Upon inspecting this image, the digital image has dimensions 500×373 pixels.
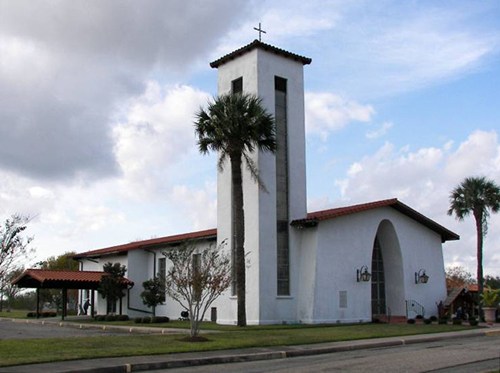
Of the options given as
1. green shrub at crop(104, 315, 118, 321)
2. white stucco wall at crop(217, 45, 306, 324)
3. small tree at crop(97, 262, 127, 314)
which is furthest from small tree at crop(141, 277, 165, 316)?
white stucco wall at crop(217, 45, 306, 324)

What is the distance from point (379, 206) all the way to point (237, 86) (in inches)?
413

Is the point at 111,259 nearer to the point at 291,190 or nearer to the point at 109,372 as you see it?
the point at 291,190

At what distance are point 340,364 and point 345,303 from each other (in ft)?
58.4

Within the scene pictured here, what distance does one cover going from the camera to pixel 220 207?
111 feet

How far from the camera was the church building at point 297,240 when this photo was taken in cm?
3162

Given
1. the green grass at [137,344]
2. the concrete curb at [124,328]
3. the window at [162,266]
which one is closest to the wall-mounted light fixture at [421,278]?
the green grass at [137,344]

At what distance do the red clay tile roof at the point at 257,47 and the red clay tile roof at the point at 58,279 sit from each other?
1534 cm

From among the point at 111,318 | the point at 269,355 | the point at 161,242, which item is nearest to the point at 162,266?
the point at 161,242

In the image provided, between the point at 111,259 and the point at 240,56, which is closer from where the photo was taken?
the point at 240,56

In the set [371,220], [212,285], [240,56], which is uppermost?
[240,56]

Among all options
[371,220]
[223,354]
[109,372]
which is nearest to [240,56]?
[371,220]

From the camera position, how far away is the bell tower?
1236 inches

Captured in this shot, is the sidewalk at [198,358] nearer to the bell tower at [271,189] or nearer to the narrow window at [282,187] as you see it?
the bell tower at [271,189]

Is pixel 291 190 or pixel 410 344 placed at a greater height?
pixel 291 190
